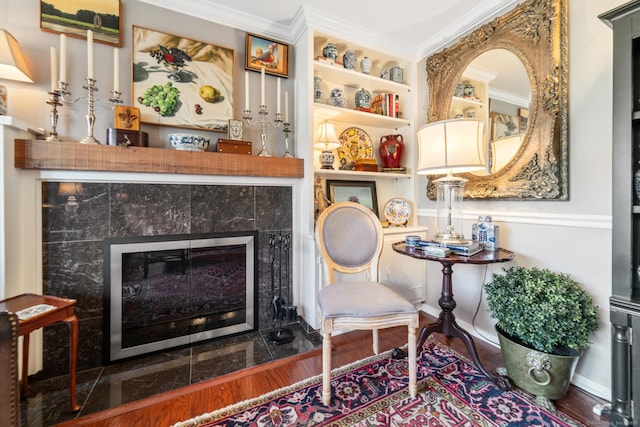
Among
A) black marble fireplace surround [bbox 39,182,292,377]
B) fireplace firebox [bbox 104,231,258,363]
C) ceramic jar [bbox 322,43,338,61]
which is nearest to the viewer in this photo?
black marble fireplace surround [bbox 39,182,292,377]

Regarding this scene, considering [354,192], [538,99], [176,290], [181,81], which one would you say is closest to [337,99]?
[354,192]

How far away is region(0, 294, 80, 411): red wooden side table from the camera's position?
43.7 inches

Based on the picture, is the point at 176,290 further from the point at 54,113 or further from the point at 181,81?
the point at 181,81

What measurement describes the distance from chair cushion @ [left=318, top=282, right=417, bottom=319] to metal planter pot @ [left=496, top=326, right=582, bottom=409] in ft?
2.07

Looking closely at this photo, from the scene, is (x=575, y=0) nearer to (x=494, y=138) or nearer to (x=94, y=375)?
(x=494, y=138)

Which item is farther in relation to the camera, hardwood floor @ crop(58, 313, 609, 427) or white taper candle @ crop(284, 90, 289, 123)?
white taper candle @ crop(284, 90, 289, 123)

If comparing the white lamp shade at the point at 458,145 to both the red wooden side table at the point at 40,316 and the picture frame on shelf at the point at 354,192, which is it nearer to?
the picture frame on shelf at the point at 354,192

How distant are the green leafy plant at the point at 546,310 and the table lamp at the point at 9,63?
2.89m

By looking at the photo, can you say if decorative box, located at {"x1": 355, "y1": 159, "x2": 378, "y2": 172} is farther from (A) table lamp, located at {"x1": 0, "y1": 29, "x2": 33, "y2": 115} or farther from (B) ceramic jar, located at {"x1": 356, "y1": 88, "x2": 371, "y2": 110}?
(A) table lamp, located at {"x1": 0, "y1": 29, "x2": 33, "y2": 115}

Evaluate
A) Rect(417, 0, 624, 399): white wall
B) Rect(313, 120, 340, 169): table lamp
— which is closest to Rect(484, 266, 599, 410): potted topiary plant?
Rect(417, 0, 624, 399): white wall

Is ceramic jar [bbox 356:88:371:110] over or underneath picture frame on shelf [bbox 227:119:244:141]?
over

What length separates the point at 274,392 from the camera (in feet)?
4.50

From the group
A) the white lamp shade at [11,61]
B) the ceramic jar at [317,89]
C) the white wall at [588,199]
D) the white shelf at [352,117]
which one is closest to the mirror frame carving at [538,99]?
the white wall at [588,199]

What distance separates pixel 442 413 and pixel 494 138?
1729mm
